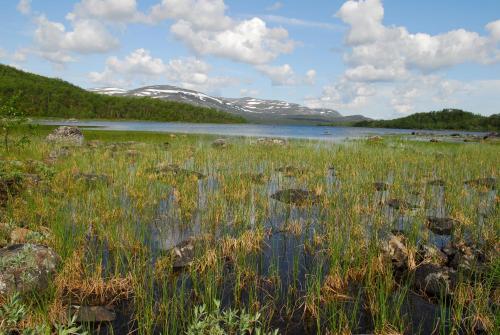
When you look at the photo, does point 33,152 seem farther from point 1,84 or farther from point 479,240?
point 1,84

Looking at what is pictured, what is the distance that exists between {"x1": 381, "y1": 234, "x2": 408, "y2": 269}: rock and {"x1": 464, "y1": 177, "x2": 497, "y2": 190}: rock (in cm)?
972

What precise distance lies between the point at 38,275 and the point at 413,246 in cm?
731

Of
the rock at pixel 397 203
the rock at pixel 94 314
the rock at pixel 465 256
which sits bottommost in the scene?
the rock at pixel 94 314

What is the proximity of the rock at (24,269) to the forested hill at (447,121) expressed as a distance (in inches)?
5597

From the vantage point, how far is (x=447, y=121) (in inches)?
5935

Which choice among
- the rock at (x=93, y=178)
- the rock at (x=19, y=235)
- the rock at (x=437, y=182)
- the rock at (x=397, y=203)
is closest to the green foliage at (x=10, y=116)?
the rock at (x=93, y=178)

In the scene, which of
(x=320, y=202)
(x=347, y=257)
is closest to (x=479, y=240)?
(x=347, y=257)

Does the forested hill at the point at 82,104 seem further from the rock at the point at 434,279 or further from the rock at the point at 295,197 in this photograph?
the rock at the point at 434,279

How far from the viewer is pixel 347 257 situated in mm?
7008

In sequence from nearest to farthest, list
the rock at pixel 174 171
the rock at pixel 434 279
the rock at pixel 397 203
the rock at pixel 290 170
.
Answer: the rock at pixel 434 279, the rock at pixel 397 203, the rock at pixel 174 171, the rock at pixel 290 170

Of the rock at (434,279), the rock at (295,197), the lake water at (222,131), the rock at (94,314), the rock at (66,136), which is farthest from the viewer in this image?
the lake water at (222,131)

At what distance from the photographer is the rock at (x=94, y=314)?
5371mm

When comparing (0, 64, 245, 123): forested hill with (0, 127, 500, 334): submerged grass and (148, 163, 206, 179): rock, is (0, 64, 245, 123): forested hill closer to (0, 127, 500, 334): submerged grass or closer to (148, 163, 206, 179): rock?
(148, 163, 206, 179): rock

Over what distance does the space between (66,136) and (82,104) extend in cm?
12339
